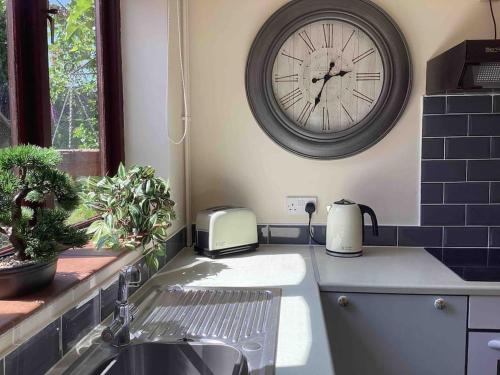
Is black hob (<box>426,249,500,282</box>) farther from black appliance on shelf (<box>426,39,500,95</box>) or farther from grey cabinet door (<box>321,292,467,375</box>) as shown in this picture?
black appliance on shelf (<box>426,39,500,95</box>)

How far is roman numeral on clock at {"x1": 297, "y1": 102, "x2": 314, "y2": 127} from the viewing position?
2.18 m

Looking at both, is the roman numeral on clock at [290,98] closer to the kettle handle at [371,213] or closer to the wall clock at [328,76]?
the wall clock at [328,76]

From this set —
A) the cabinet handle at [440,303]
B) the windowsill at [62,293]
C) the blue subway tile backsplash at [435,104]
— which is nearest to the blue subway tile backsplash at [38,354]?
the windowsill at [62,293]

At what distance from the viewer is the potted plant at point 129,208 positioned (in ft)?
4.95

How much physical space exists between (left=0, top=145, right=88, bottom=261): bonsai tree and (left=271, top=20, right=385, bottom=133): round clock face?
1.35 metres

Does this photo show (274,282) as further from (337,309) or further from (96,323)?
(96,323)

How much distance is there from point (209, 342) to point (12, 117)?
84 cm

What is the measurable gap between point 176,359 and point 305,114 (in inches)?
52.3

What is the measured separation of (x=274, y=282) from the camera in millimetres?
1653

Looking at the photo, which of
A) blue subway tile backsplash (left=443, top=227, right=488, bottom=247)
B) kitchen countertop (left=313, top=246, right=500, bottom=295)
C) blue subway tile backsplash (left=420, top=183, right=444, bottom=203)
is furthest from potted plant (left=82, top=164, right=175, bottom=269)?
blue subway tile backsplash (left=443, top=227, right=488, bottom=247)

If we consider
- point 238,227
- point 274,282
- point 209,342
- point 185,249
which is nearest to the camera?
point 209,342

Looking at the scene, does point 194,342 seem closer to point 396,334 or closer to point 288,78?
point 396,334

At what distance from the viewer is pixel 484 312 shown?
1.62 meters

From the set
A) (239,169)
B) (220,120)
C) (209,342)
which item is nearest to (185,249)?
(239,169)
